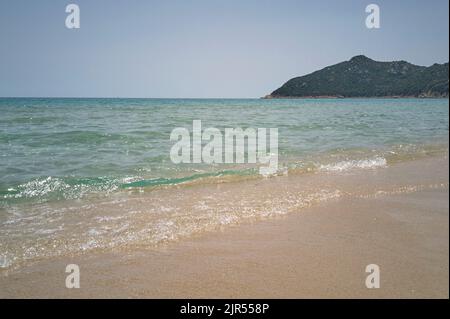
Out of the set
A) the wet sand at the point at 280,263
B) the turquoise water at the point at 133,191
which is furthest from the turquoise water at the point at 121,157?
the wet sand at the point at 280,263

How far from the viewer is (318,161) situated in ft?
28.9

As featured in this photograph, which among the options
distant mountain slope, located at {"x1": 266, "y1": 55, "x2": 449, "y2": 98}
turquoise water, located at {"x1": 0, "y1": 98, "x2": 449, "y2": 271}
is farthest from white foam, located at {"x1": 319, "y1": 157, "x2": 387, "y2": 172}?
distant mountain slope, located at {"x1": 266, "y1": 55, "x2": 449, "y2": 98}

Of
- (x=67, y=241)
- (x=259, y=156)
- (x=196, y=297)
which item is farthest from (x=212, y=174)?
(x=196, y=297)

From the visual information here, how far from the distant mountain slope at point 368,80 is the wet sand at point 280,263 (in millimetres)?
90542

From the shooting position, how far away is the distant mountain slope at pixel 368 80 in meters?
→ 93.7

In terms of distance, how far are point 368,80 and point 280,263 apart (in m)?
119

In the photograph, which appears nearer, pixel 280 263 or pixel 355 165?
pixel 280 263

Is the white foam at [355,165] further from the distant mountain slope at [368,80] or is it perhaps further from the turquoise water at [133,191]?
the distant mountain slope at [368,80]

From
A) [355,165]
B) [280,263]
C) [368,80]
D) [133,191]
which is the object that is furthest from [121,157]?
[368,80]

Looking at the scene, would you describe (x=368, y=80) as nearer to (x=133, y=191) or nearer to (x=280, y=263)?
(x=133, y=191)

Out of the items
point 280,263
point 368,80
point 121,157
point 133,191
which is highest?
point 368,80

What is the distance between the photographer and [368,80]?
357 ft
